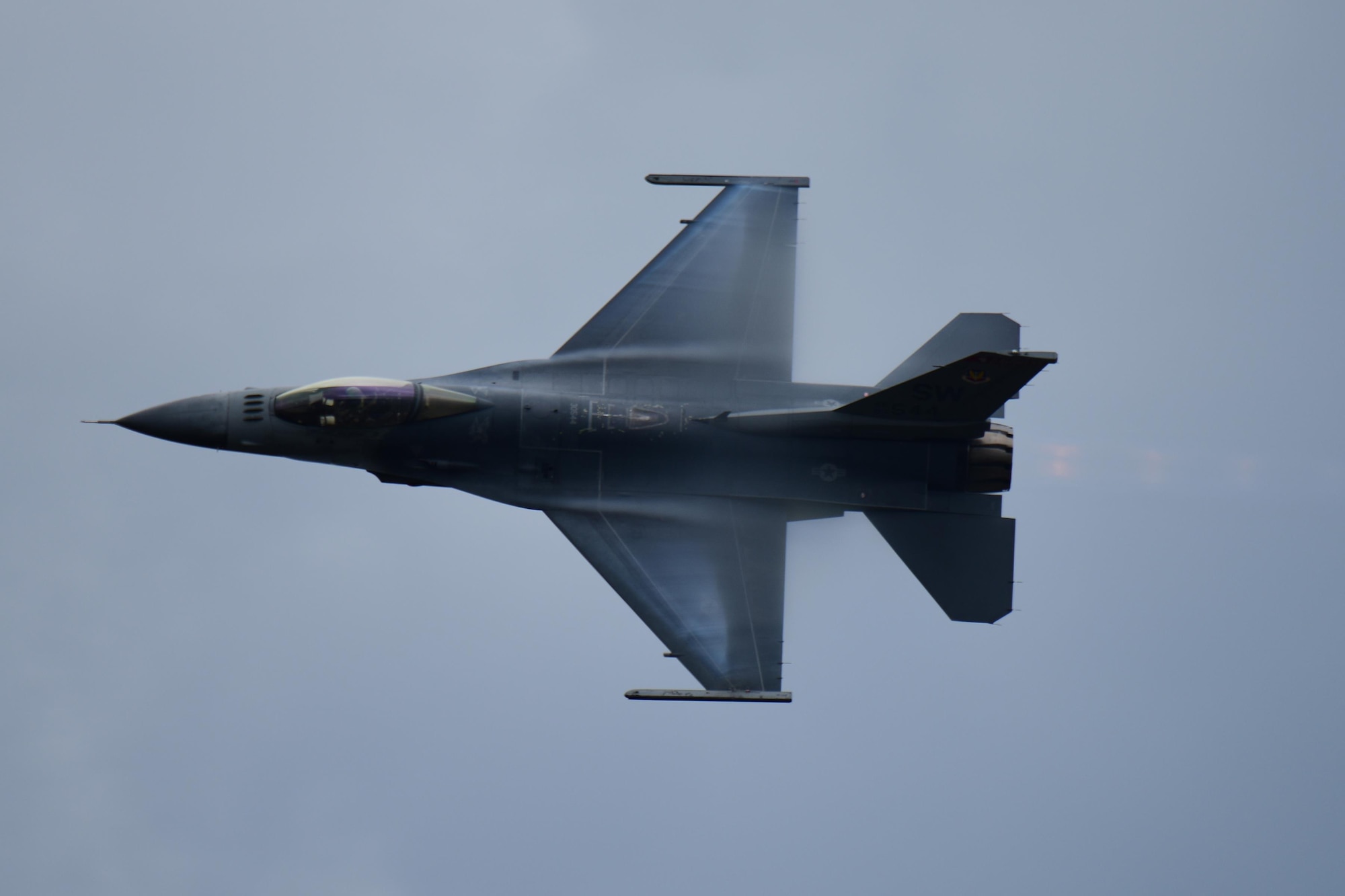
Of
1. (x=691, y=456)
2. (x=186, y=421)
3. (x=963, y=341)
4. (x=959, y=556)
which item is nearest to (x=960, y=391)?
(x=963, y=341)

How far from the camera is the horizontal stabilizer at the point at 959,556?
20.1m

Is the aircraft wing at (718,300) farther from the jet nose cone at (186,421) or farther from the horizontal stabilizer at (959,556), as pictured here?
the jet nose cone at (186,421)

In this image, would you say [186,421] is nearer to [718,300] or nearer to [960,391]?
[718,300]

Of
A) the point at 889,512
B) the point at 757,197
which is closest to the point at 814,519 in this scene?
the point at 889,512

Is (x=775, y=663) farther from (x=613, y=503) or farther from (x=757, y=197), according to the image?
(x=757, y=197)

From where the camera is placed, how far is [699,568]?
66.4ft

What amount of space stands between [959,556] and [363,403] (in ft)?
33.9

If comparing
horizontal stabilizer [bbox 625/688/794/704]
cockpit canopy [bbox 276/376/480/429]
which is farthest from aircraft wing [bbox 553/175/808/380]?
horizontal stabilizer [bbox 625/688/794/704]

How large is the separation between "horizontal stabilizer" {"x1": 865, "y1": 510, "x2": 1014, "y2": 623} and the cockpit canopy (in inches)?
301

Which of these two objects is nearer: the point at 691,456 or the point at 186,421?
the point at 186,421

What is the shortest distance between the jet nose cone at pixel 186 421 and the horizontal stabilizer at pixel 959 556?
435 inches

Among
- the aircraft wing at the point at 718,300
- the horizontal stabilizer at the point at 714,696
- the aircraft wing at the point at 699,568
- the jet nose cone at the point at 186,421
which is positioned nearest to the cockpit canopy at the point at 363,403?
the jet nose cone at the point at 186,421

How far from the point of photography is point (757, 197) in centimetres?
2147

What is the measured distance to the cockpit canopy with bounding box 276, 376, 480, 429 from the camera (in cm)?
1933
